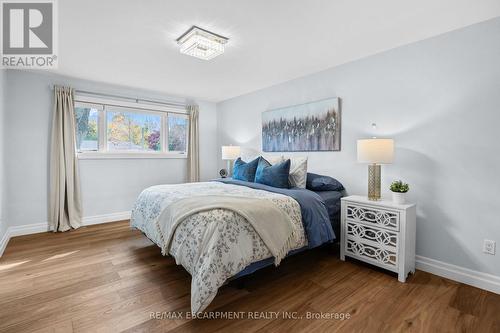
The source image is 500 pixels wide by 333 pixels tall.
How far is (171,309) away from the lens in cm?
176

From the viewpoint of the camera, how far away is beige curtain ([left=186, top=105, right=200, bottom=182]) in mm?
4840

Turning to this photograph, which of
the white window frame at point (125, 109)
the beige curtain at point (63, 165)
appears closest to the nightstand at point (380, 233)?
the white window frame at point (125, 109)

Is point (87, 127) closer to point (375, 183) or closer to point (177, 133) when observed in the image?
point (177, 133)

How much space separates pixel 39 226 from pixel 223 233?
3363 millimetres

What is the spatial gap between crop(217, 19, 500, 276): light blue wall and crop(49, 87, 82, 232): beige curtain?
396 centimetres

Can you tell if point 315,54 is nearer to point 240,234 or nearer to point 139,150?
point 240,234

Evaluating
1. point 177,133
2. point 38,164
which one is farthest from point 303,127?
point 38,164

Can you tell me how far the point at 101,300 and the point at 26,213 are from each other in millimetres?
2550

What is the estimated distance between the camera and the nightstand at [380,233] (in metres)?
2.16

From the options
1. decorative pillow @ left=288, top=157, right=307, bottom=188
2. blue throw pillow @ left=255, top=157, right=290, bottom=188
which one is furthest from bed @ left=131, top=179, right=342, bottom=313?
decorative pillow @ left=288, top=157, right=307, bottom=188

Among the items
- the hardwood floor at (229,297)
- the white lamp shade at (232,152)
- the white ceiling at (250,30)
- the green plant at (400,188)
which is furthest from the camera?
the white lamp shade at (232,152)

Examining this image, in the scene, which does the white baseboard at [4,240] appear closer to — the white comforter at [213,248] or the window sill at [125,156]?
the window sill at [125,156]

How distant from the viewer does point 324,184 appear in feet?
9.78

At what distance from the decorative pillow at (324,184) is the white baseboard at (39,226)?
3208mm
